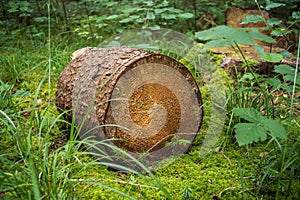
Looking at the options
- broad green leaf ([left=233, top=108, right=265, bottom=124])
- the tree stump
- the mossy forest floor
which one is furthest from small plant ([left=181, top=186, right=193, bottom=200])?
broad green leaf ([left=233, top=108, right=265, bottom=124])

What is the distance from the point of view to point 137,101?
2111 mm

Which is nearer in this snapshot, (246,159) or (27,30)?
(246,159)

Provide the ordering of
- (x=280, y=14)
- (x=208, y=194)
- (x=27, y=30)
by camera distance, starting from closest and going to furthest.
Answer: (x=208, y=194) < (x=27, y=30) < (x=280, y=14)

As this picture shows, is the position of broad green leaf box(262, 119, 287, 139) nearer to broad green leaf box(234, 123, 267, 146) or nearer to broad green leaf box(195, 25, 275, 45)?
broad green leaf box(234, 123, 267, 146)

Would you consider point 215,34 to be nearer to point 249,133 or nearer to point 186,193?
point 249,133

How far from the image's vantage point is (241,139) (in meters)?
1.38

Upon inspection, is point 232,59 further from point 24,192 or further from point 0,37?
point 0,37

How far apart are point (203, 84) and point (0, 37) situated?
316cm

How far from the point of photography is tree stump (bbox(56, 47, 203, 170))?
6.73 feet

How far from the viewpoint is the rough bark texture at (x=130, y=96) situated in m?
2.04

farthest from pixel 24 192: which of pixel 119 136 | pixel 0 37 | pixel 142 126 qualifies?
pixel 0 37

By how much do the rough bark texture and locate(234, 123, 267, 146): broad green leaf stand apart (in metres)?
0.84

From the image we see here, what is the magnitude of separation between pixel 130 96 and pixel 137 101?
0.20 ft

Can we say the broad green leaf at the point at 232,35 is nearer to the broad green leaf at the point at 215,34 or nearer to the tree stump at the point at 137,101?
the broad green leaf at the point at 215,34
